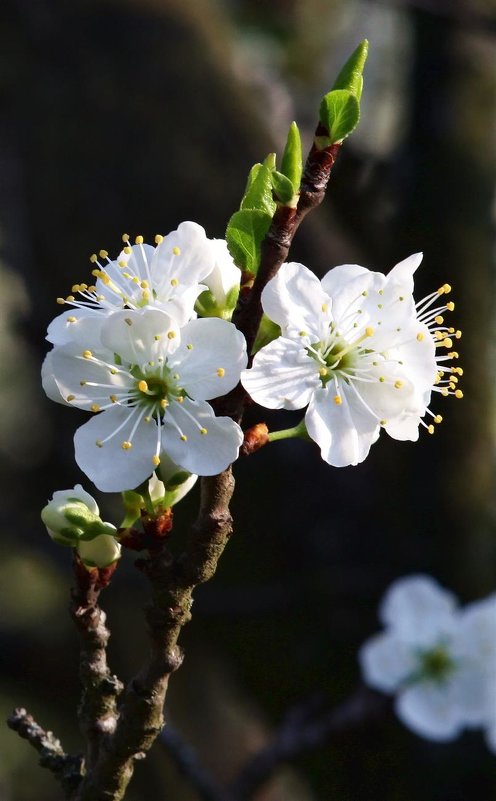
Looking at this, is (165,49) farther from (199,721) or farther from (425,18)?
(199,721)

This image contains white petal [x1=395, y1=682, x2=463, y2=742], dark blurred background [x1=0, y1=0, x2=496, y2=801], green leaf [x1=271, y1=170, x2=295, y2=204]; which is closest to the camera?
green leaf [x1=271, y1=170, x2=295, y2=204]

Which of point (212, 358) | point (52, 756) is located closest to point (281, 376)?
point (212, 358)

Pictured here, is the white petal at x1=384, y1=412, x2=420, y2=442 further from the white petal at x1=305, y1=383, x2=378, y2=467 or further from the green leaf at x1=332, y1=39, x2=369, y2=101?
the green leaf at x1=332, y1=39, x2=369, y2=101

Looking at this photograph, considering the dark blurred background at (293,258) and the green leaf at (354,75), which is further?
the dark blurred background at (293,258)

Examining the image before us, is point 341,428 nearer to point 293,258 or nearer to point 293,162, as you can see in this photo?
point 293,162

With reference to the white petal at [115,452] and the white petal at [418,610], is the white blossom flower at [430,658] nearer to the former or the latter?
the white petal at [418,610]

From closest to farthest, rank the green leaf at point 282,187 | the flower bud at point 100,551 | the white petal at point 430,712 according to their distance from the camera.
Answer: the green leaf at point 282,187
the flower bud at point 100,551
the white petal at point 430,712

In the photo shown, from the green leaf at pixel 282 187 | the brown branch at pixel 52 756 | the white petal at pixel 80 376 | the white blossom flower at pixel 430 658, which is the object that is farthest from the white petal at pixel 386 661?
the green leaf at pixel 282 187

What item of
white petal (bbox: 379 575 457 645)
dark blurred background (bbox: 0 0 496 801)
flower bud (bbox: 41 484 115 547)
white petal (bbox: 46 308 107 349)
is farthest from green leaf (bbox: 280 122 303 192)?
white petal (bbox: 379 575 457 645)
